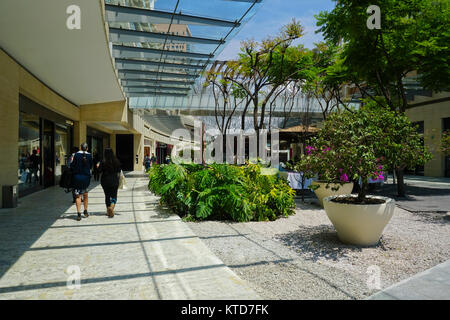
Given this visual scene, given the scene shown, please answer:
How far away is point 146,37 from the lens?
10023mm

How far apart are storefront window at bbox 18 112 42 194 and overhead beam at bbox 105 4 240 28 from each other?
183 inches

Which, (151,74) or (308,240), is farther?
(151,74)

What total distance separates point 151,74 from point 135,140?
17.1 m

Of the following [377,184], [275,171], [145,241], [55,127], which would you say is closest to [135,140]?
[55,127]

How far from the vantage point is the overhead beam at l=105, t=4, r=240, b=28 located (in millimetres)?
8125

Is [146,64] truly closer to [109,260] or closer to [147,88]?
[147,88]

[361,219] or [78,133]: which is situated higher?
[78,133]

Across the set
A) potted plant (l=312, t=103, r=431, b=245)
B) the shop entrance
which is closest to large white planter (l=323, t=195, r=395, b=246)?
potted plant (l=312, t=103, r=431, b=245)

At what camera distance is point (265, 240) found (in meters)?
5.52

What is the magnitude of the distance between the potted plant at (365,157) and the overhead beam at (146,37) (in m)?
6.59

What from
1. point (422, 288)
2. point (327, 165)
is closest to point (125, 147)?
point (327, 165)

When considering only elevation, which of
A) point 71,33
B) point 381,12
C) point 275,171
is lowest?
point 275,171

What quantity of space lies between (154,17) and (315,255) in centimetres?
741
